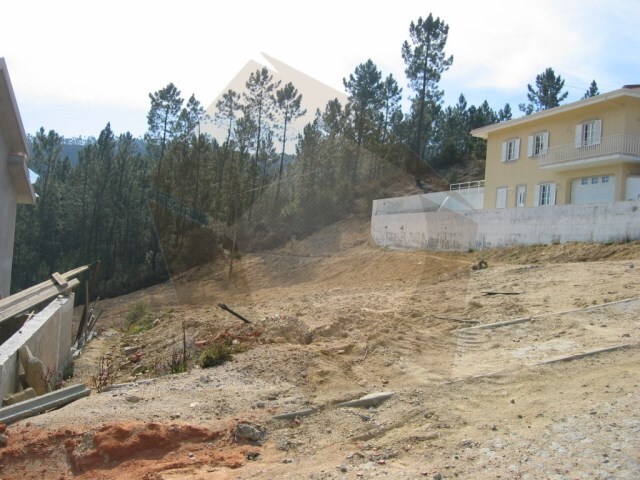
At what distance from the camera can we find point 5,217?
13.8 meters

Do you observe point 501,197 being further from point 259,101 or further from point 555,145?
point 259,101

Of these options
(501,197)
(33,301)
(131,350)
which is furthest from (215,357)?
Result: (501,197)

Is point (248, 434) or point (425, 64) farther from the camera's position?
point (425, 64)

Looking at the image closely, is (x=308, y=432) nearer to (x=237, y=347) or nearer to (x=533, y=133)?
(x=237, y=347)

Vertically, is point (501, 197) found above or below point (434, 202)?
above

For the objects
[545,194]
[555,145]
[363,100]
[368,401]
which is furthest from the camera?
[363,100]

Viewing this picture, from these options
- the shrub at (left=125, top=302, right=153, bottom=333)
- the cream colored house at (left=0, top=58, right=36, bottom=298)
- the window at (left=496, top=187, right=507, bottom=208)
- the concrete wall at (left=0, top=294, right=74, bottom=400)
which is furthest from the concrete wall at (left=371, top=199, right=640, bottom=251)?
the cream colored house at (left=0, top=58, right=36, bottom=298)

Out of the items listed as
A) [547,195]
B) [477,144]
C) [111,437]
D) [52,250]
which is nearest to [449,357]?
[111,437]

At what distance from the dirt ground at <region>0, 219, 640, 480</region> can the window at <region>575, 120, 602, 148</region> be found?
43.1 feet

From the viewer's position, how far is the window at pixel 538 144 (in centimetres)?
2562

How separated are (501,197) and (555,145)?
12.2ft

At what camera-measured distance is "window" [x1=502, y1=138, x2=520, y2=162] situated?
2716cm

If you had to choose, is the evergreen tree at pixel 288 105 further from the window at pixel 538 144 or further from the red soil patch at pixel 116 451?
the red soil patch at pixel 116 451

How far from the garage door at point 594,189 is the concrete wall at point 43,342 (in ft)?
61.8
